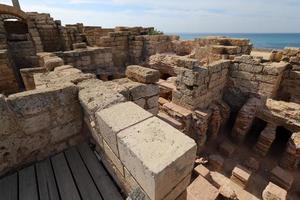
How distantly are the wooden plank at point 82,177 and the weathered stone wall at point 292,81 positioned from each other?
8.46 m

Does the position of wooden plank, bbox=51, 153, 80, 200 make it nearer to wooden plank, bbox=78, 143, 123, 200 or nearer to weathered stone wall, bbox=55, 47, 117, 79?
wooden plank, bbox=78, 143, 123, 200

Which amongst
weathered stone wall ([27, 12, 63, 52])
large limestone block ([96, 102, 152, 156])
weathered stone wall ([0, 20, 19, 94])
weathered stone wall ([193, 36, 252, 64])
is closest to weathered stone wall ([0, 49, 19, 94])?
weathered stone wall ([0, 20, 19, 94])

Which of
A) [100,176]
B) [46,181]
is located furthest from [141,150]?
[46,181]

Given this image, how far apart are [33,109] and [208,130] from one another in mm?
5529

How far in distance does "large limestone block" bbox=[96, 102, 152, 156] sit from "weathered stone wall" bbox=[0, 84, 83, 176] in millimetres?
788

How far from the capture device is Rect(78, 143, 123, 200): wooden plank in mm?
1886

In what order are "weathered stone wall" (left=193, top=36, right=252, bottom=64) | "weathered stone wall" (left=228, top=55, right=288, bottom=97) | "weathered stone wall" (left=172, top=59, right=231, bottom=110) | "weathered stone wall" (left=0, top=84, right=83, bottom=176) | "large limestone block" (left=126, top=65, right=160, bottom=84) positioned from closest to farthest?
"weathered stone wall" (left=0, top=84, right=83, bottom=176) < "large limestone block" (left=126, top=65, right=160, bottom=84) < "weathered stone wall" (left=172, top=59, right=231, bottom=110) < "weathered stone wall" (left=228, top=55, right=288, bottom=97) < "weathered stone wall" (left=193, top=36, right=252, bottom=64)

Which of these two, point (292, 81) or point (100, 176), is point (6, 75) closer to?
point (100, 176)

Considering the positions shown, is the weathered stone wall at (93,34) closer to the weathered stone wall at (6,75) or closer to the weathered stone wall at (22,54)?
the weathered stone wall at (22,54)

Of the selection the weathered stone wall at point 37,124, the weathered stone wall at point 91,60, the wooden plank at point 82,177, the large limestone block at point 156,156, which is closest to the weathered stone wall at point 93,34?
the weathered stone wall at point 91,60

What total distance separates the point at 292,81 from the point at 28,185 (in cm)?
925

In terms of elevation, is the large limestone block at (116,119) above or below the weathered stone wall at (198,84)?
above

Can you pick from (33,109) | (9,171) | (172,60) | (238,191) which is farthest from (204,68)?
(9,171)

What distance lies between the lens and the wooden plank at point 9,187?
1.84 m
